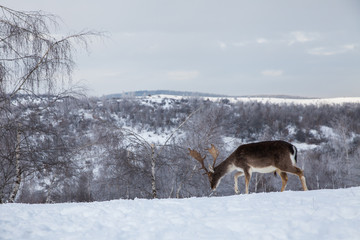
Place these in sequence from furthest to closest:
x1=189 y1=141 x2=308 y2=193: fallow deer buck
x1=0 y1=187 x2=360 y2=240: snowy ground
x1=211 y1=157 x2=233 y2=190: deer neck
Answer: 1. x1=211 y1=157 x2=233 y2=190: deer neck
2. x1=189 y1=141 x2=308 y2=193: fallow deer buck
3. x1=0 y1=187 x2=360 y2=240: snowy ground

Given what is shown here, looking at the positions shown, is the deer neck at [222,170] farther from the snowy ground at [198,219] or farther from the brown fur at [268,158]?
the snowy ground at [198,219]

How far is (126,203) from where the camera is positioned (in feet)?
17.9

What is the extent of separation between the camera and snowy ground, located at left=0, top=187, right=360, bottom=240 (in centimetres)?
392

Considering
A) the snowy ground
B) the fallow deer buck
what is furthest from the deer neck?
the snowy ground

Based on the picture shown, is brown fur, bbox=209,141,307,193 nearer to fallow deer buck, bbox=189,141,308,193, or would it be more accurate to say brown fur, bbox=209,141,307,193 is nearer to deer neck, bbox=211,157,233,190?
fallow deer buck, bbox=189,141,308,193

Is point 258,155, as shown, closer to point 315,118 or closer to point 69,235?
point 69,235

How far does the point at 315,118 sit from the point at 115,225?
97828 mm

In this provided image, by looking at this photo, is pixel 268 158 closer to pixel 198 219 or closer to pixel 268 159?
pixel 268 159

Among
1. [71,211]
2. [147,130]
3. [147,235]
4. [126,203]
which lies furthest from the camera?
[147,130]

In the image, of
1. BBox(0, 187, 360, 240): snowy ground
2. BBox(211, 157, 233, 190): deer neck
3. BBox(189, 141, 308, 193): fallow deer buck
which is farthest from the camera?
BBox(211, 157, 233, 190): deer neck

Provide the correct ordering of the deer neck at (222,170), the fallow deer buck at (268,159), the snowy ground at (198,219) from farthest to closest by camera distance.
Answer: the deer neck at (222,170) < the fallow deer buck at (268,159) < the snowy ground at (198,219)

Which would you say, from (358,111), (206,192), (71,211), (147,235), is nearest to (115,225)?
(147,235)

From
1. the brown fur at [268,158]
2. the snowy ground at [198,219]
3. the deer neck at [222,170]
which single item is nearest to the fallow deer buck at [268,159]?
the brown fur at [268,158]

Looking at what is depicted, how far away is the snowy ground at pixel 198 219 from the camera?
3921 mm
